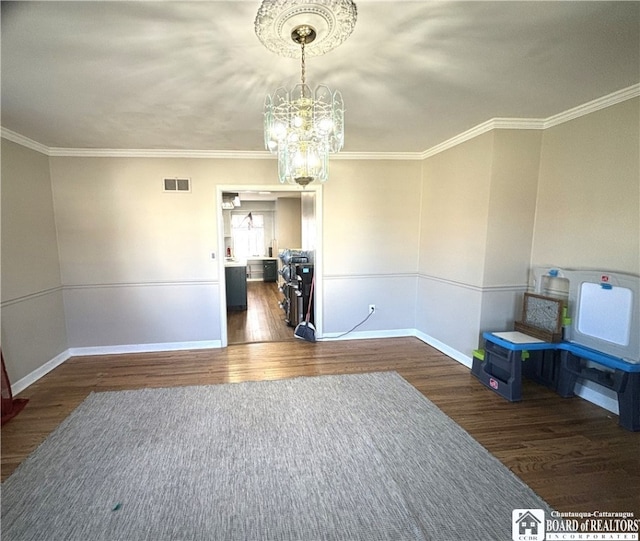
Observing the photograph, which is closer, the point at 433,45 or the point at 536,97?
the point at 433,45

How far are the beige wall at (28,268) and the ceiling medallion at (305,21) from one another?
3085 mm

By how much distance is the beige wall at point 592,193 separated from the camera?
7.65ft

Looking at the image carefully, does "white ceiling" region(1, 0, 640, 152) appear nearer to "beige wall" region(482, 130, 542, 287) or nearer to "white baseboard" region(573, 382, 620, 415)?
"beige wall" region(482, 130, 542, 287)

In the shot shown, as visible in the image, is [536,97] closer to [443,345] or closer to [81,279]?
[443,345]

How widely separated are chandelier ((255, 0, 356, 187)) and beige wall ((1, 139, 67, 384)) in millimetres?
2787

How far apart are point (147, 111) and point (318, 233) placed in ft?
7.40

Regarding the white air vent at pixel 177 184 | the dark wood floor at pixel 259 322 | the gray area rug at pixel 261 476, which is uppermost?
the white air vent at pixel 177 184

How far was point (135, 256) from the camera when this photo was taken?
378 centimetres

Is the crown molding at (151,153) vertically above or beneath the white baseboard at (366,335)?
above

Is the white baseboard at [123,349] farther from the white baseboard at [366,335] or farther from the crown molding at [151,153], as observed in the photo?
the crown molding at [151,153]

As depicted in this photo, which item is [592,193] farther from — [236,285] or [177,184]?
[236,285]

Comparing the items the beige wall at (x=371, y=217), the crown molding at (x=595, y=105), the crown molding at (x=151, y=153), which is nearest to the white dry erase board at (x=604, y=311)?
the crown molding at (x=595, y=105)

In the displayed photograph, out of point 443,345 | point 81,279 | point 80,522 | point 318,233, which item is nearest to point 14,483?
point 80,522

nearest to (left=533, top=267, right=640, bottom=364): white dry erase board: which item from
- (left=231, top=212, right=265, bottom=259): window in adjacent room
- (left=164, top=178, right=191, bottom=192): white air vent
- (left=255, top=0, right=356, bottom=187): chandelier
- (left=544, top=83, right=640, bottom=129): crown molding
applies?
(left=544, top=83, right=640, bottom=129): crown molding
